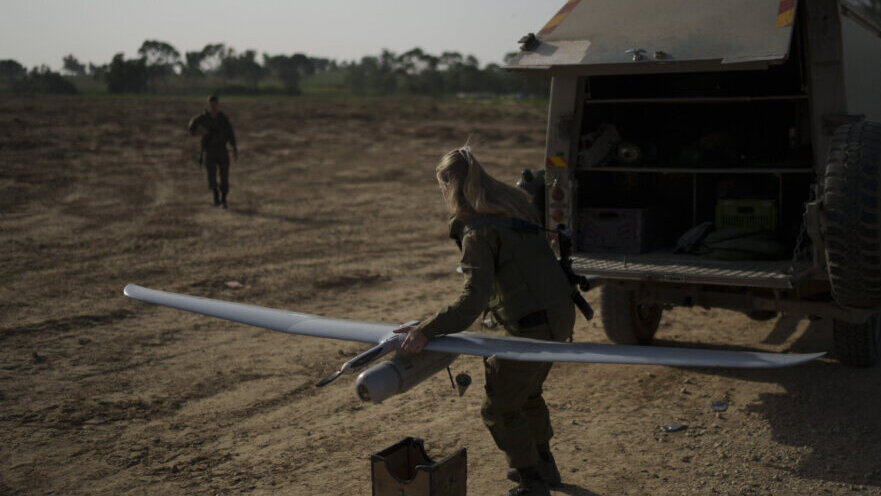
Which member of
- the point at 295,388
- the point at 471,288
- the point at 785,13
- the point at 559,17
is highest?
the point at 559,17

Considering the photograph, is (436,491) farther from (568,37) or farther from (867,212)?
(568,37)

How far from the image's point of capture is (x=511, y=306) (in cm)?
412

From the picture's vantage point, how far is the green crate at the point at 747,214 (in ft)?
22.6

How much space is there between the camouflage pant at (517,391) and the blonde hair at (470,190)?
22.9 inches

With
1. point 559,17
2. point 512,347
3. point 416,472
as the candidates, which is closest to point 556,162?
point 559,17

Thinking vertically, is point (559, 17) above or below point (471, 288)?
above

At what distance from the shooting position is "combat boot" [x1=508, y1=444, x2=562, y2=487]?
15.4 ft

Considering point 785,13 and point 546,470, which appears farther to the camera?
point 785,13

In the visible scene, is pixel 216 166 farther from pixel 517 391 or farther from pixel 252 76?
pixel 252 76

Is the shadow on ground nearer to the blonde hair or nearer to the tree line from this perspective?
the blonde hair

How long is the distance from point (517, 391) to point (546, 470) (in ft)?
2.66

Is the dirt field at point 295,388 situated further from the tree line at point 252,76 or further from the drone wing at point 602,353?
the tree line at point 252,76

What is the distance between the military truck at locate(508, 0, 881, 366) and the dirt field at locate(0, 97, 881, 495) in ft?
2.56

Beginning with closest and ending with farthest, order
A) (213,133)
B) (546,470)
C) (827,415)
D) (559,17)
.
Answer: (546,470)
(827,415)
(559,17)
(213,133)
